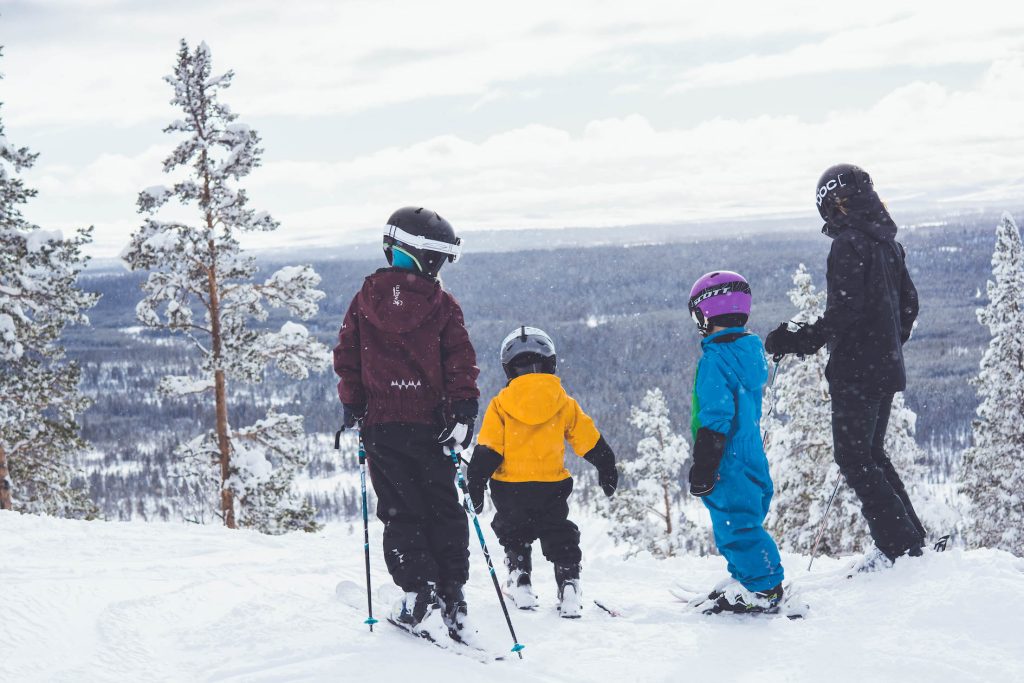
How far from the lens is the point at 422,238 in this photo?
4359 mm

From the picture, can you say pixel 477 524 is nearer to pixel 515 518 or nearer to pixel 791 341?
pixel 515 518

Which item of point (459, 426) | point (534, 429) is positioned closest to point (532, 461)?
point (534, 429)

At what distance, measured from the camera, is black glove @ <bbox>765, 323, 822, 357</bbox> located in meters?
4.82

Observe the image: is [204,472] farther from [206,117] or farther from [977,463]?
[977,463]

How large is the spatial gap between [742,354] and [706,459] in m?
0.68

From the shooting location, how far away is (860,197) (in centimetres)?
483

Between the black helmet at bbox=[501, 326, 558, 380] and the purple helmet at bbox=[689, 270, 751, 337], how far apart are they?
1.02 m

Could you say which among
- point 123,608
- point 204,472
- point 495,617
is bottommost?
point 204,472

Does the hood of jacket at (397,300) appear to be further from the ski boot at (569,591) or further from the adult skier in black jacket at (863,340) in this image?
the adult skier in black jacket at (863,340)

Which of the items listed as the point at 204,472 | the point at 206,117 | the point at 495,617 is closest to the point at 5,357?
the point at 204,472

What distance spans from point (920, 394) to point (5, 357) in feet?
536

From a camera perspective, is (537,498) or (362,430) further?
(537,498)

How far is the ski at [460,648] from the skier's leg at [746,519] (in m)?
1.61

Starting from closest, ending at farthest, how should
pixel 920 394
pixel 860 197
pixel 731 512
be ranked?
pixel 731 512
pixel 860 197
pixel 920 394
